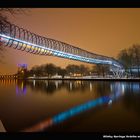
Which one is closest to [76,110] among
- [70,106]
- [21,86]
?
[70,106]

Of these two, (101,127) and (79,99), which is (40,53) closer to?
(79,99)

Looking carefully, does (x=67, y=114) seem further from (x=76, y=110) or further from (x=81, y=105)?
(x=81, y=105)

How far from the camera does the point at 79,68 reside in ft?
12.3

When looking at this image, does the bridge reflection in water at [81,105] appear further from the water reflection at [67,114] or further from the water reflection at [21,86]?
the water reflection at [21,86]

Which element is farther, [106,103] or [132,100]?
[106,103]

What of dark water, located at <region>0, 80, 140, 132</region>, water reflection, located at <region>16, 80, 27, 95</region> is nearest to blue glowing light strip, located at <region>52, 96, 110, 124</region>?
dark water, located at <region>0, 80, 140, 132</region>

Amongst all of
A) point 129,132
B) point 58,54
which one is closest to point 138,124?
point 129,132

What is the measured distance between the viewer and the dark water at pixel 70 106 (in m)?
2.90

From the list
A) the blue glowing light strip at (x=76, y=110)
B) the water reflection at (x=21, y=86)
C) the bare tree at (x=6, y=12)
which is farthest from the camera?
the water reflection at (x=21, y=86)

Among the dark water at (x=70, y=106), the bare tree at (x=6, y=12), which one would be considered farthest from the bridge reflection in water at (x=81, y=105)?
the bare tree at (x=6, y=12)

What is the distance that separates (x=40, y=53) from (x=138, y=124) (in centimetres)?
179

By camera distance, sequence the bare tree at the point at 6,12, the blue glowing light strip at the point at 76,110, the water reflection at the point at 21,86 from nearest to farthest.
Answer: the bare tree at the point at 6,12 → the blue glowing light strip at the point at 76,110 → the water reflection at the point at 21,86

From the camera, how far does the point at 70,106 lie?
3.21 m

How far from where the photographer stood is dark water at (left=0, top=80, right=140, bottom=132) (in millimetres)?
2904
